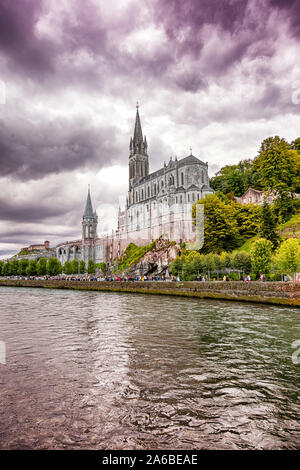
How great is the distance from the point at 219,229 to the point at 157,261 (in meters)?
16.5

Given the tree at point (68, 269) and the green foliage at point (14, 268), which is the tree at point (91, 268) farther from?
the green foliage at point (14, 268)

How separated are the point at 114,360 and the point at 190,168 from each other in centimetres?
7016

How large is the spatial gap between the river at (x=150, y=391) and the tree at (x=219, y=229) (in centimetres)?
3495

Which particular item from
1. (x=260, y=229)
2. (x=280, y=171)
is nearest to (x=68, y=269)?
(x=260, y=229)

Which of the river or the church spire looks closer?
the river

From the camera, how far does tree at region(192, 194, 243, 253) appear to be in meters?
46.0

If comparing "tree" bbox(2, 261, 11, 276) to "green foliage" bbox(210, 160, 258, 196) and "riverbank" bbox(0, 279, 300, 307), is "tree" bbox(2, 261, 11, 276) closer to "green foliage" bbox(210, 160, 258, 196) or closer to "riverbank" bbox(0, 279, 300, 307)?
"riverbank" bbox(0, 279, 300, 307)

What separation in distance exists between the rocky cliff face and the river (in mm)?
45106

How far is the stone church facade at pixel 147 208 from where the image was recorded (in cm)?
6794

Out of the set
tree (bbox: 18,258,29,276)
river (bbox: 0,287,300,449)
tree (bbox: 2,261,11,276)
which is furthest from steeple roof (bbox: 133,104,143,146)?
→ river (bbox: 0,287,300,449)

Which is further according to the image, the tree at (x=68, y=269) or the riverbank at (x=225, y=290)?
the tree at (x=68, y=269)

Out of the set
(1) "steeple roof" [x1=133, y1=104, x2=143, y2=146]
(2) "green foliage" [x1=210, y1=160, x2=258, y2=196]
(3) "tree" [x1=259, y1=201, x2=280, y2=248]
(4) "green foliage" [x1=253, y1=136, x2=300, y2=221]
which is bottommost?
(3) "tree" [x1=259, y1=201, x2=280, y2=248]

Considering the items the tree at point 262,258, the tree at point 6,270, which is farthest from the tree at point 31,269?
the tree at point 262,258

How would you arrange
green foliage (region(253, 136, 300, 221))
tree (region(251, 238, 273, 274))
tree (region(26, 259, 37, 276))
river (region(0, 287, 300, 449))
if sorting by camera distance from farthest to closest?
tree (region(26, 259, 37, 276)) < green foliage (region(253, 136, 300, 221)) < tree (region(251, 238, 273, 274)) < river (region(0, 287, 300, 449))
